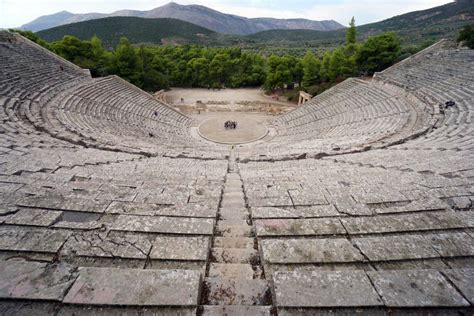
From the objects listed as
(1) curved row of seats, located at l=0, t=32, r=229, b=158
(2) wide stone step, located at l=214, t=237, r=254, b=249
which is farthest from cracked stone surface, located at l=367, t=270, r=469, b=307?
(1) curved row of seats, located at l=0, t=32, r=229, b=158

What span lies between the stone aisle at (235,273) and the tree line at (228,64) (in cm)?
2773

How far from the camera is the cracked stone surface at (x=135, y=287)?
1988mm

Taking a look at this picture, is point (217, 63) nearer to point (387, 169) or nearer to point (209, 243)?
point (387, 169)

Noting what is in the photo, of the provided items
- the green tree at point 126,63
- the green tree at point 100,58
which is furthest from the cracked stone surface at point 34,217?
the green tree at point 100,58

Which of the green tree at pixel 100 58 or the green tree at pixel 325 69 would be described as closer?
the green tree at pixel 100 58

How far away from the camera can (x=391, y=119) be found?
13.9 m

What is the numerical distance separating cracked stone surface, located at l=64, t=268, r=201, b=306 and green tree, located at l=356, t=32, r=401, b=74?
110ft

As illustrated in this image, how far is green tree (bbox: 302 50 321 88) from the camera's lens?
98.3 feet

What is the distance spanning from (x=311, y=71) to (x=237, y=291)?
31663 millimetres

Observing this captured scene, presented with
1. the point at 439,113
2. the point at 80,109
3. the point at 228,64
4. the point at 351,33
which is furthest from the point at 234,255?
the point at 351,33

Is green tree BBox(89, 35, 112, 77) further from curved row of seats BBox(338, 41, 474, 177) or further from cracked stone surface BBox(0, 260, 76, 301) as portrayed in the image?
cracked stone surface BBox(0, 260, 76, 301)

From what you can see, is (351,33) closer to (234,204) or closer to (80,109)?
(80,109)

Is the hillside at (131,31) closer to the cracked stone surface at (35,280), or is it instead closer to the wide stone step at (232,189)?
the wide stone step at (232,189)

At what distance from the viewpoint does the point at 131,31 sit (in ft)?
278
